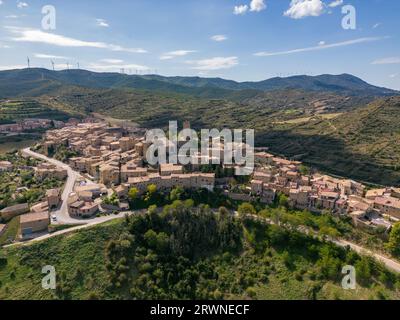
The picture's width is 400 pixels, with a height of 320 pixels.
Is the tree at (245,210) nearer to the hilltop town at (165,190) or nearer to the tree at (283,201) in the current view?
the hilltop town at (165,190)

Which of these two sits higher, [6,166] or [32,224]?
[6,166]

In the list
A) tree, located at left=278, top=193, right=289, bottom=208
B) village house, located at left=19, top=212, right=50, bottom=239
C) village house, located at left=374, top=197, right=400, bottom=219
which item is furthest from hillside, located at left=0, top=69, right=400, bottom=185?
village house, located at left=19, top=212, right=50, bottom=239

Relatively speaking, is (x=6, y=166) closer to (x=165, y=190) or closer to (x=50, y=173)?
(x=50, y=173)

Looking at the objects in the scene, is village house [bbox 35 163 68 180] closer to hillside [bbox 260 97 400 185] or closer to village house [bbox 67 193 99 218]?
village house [bbox 67 193 99 218]

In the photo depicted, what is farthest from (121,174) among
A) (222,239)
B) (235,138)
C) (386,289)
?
(235,138)

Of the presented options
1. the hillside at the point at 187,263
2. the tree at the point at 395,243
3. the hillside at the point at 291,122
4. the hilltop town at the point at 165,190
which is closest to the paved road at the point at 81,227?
the hillside at the point at 187,263

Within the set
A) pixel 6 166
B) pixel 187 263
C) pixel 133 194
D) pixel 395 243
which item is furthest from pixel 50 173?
pixel 395 243

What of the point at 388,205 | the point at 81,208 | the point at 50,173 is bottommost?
the point at 388,205

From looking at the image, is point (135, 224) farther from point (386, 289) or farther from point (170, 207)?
point (386, 289)
